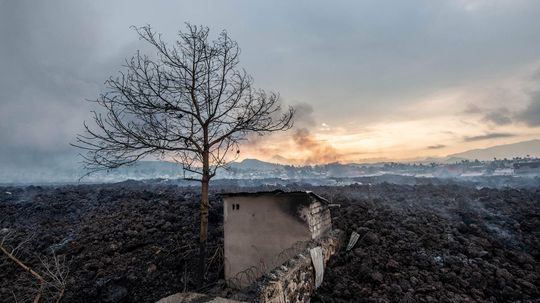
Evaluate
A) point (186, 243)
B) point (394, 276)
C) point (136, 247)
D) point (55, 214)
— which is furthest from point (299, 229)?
point (55, 214)

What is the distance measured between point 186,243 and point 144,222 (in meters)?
3.54

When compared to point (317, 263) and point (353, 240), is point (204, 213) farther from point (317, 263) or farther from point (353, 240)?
point (353, 240)

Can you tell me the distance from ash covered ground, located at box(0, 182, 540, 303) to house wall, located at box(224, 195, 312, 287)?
90 cm

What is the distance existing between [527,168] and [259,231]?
65.3 metres

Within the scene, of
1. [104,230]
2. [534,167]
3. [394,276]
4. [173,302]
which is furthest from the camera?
[534,167]

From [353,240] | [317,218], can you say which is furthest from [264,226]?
[353,240]

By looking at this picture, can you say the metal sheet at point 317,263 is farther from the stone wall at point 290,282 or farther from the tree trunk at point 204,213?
the tree trunk at point 204,213

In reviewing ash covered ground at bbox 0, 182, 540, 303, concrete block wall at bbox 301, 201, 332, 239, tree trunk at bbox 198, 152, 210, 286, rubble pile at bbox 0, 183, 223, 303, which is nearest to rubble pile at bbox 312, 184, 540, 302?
ash covered ground at bbox 0, 182, 540, 303

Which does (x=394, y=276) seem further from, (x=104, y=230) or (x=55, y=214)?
(x=55, y=214)

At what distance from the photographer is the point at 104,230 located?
44.7 feet

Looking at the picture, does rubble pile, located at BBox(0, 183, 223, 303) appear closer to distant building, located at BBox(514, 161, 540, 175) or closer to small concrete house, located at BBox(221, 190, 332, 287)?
small concrete house, located at BBox(221, 190, 332, 287)

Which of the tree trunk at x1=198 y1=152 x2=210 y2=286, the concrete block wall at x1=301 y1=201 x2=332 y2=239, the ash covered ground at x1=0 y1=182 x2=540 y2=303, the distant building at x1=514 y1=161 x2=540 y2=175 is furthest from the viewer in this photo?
the distant building at x1=514 y1=161 x2=540 y2=175

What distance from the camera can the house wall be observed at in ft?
26.8

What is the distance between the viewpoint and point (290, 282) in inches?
242
